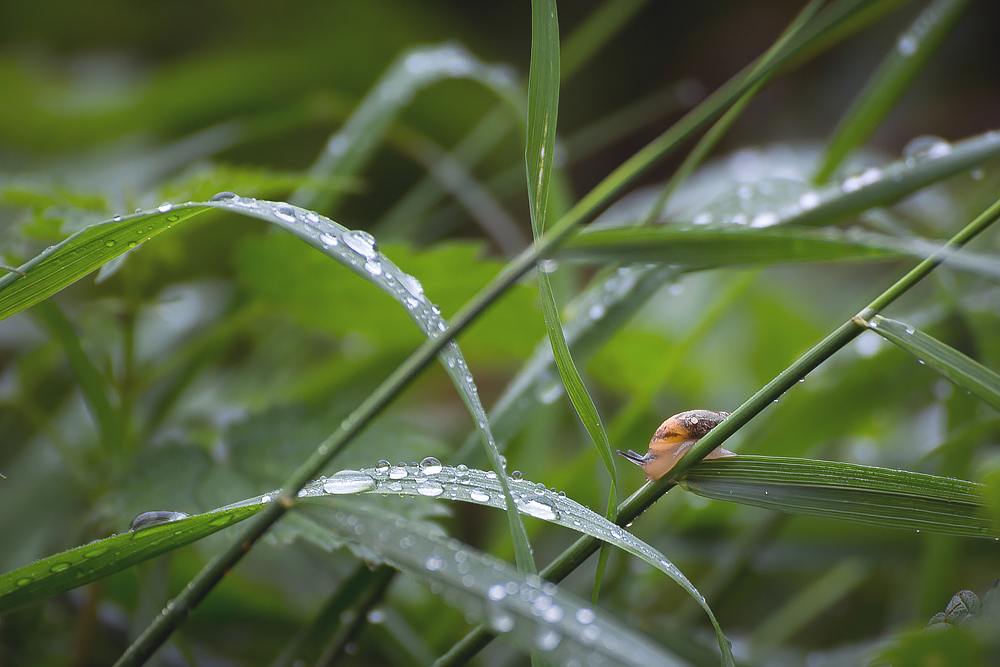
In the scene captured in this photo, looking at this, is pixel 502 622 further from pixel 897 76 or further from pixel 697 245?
pixel 897 76

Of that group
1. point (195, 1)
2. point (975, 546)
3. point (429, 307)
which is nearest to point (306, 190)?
point (429, 307)

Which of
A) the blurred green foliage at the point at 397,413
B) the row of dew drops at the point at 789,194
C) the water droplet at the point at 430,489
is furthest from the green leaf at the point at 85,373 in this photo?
the row of dew drops at the point at 789,194

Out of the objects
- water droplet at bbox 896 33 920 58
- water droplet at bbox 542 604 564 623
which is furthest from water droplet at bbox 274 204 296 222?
water droplet at bbox 896 33 920 58

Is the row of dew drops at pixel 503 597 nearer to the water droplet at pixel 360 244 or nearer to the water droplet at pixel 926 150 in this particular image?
the water droplet at pixel 360 244

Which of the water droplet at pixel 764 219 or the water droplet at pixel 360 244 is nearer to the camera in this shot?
the water droplet at pixel 360 244

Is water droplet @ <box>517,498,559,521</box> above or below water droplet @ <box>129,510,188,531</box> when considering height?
above

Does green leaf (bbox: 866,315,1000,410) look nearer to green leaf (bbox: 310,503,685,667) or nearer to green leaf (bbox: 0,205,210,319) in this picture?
green leaf (bbox: 310,503,685,667)

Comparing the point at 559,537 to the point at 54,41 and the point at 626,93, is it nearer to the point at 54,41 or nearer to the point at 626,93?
the point at 626,93
